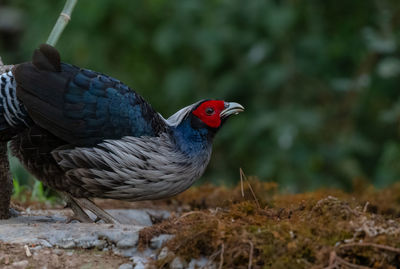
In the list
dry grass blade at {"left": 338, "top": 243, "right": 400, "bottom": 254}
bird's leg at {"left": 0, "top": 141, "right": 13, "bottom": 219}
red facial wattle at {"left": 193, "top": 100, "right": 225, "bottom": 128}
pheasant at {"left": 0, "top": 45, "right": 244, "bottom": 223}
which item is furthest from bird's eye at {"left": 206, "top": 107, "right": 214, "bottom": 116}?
dry grass blade at {"left": 338, "top": 243, "right": 400, "bottom": 254}

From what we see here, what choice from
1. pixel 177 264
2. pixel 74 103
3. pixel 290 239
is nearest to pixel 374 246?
pixel 290 239

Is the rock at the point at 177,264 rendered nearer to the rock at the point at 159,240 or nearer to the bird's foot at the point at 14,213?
the rock at the point at 159,240

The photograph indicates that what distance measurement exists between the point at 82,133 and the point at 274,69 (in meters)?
3.91

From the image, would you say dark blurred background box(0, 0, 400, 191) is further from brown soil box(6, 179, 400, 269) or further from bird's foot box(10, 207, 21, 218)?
A: brown soil box(6, 179, 400, 269)

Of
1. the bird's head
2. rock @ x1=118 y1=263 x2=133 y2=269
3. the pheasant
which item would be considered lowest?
rock @ x1=118 y1=263 x2=133 y2=269

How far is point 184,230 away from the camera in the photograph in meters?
3.37

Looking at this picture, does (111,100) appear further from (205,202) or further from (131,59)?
(131,59)

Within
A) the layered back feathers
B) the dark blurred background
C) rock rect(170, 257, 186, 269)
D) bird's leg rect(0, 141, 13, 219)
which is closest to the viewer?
rock rect(170, 257, 186, 269)

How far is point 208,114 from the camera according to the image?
15.4 ft

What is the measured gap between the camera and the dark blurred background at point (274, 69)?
7.69 metres

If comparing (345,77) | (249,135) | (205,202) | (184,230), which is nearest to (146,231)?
(184,230)

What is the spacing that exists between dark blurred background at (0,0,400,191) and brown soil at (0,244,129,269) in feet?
13.5

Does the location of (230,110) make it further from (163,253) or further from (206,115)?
(163,253)

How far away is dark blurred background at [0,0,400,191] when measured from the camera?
7691mm
